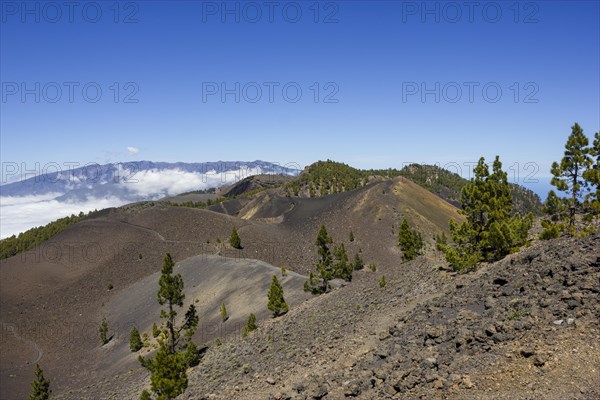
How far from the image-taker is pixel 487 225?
3100 cm

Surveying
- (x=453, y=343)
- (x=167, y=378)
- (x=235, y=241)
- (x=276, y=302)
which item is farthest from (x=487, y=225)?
(x=235, y=241)

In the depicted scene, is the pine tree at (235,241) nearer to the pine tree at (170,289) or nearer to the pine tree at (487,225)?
the pine tree at (170,289)

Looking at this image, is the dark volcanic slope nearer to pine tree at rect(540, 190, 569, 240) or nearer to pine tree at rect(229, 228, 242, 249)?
pine tree at rect(229, 228, 242, 249)

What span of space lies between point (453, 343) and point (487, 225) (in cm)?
1535

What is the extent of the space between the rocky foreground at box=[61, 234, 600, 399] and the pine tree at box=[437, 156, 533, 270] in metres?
1.56

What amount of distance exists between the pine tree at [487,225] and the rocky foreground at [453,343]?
156 centimetres

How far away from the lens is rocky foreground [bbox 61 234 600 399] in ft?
47.8

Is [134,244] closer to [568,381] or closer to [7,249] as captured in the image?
[7,249]

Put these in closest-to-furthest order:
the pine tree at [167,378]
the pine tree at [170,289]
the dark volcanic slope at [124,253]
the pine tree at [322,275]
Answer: the pine tree at [167,378] → the pine tree at [170,289] → the pine tree at [322,275] → the dark volcanic slope at [124,253]

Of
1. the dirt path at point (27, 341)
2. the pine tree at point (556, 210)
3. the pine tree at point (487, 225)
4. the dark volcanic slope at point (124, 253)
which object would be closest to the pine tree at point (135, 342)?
the dark volcanic slope at point (124, 253)

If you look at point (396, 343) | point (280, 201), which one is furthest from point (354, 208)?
point (396, 343)

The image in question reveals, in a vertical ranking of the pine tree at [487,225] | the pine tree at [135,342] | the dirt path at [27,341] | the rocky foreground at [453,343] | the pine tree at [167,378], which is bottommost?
the dirt path at [27,341]

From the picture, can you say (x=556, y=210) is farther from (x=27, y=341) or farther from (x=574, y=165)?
(x=27, y=341)

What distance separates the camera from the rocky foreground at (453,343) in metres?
14.6
